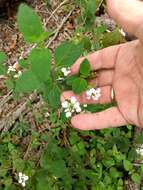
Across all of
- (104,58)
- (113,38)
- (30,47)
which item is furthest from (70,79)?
(30,47)

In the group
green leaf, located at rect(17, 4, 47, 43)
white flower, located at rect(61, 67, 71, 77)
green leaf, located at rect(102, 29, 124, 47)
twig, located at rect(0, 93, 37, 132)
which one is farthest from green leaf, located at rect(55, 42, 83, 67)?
twig, located at rect(0, 93, 37, 132)

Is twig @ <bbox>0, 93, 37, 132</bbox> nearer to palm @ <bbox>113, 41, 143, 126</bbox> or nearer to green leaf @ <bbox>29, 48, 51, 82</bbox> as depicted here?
palm @ <bbox>113, 41, 143, 126</bbox>

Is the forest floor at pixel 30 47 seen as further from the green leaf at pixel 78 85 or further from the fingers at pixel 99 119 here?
the green leaf at pixel 78 85

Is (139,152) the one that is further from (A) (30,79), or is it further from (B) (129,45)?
(A) (30,79)

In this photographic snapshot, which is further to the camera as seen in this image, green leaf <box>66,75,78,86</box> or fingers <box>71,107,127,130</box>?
fingers <box>71,107,127,130</box>

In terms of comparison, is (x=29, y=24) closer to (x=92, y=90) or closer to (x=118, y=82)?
(x=92, y=90)

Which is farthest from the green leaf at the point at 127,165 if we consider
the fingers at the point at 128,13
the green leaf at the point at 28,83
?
the green leaf at the point at 28,83
